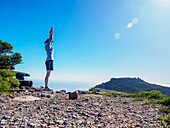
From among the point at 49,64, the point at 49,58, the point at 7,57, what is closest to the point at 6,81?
the point at 49,64

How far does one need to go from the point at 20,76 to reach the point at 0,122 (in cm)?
1269

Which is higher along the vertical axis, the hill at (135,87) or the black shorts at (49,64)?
the black shorts at (49,64)

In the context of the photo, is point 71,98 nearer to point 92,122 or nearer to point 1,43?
point 92,122

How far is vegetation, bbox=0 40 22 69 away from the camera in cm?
1443

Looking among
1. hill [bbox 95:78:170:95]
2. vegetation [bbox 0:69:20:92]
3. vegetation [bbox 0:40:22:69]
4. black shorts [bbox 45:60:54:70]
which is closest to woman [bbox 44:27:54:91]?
black shorts [bbox 45:60:54:70]

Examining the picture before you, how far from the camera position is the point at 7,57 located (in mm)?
14555

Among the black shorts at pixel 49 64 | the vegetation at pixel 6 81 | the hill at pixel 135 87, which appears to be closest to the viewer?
the vegetation at pixel 6 81

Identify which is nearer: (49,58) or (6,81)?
(6,81)

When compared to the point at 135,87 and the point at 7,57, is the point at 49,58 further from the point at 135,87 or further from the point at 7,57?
the point at 135,87

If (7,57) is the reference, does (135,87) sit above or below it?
below

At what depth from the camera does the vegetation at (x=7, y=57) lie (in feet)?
47.3

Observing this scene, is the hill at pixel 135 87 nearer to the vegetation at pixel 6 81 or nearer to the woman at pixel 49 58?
the woman at pixel 49 58

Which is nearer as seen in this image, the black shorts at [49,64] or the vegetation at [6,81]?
the vegetation at [6,81]

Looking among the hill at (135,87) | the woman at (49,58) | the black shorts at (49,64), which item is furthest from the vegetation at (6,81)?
the hill at (135,87)
